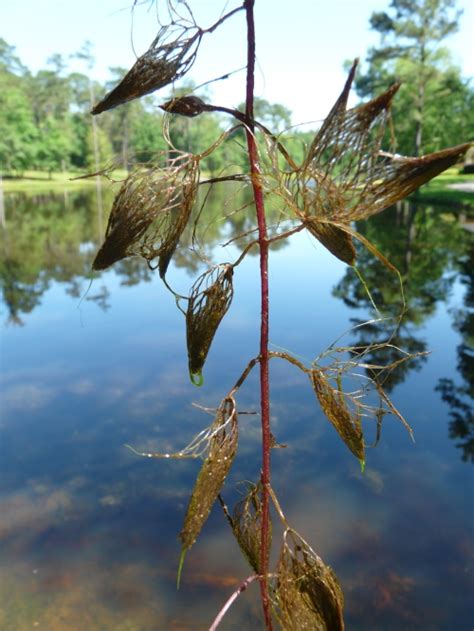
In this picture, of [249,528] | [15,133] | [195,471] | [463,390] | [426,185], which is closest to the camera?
[249,528]

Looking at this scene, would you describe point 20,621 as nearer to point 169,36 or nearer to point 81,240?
point 169,36

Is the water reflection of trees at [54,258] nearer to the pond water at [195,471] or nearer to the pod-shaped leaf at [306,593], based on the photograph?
the pond water at [195,471]

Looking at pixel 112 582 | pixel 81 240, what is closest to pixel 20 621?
pixel 112 582

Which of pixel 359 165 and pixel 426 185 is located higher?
pixel 359 165

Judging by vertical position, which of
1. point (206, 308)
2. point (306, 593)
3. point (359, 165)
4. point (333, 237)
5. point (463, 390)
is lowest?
point (463, 390)

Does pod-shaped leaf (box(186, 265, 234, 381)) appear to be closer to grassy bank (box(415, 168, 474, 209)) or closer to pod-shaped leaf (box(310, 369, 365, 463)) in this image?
pod-shaped leaf (box(310, 369, 365, 463))

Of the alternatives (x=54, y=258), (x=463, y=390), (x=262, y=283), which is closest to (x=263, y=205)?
(x=262, y=283)

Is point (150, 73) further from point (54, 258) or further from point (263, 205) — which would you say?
point (54, 258)
